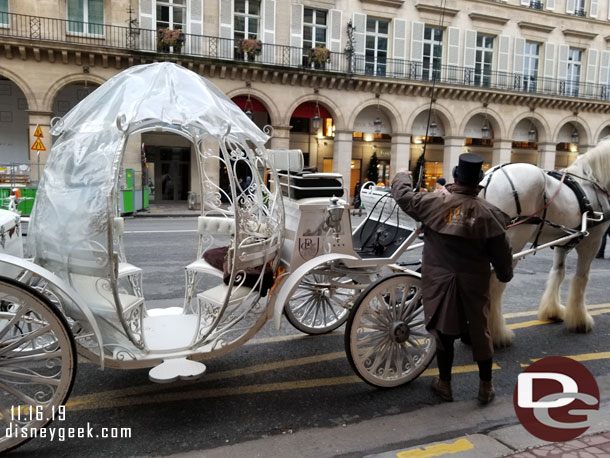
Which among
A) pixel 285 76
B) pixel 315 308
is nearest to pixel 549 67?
pixel 285 76

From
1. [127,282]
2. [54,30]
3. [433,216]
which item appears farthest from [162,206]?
[433,216]

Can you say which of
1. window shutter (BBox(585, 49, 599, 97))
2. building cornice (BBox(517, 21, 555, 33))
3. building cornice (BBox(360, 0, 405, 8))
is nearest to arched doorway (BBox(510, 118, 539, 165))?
window shutter (BBox(585, 49, 599, 97))

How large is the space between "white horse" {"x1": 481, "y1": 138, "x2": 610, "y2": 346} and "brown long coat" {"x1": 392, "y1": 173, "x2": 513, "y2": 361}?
4.07 feet

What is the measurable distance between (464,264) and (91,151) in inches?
107

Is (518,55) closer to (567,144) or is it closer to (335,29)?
(567,144)

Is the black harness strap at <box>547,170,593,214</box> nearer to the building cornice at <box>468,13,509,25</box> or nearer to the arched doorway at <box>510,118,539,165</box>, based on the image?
the building cornice at <box>468,13,509,25</box>

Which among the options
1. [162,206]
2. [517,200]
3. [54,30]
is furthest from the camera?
[162,206]

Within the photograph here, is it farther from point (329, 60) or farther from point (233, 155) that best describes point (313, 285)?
point (329, 60)

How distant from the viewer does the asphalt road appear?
3152 mm

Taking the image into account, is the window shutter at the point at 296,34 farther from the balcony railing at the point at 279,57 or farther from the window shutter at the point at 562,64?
the window shutter at the point at 562,64

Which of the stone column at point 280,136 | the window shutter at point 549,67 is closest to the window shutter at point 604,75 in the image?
the window shutter at point 549,67

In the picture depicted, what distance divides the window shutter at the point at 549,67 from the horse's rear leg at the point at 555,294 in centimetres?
2434

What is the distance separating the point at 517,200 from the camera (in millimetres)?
4562

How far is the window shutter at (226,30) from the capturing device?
20312mm
